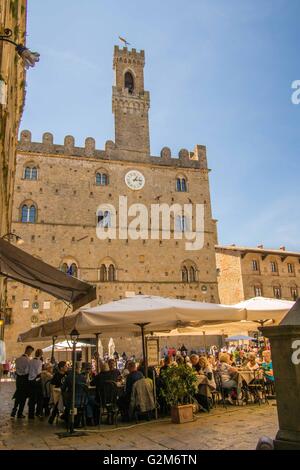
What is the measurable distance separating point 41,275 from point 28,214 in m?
20.7

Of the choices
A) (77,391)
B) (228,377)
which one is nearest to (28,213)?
(228,377)

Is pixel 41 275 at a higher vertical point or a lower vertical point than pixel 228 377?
higher

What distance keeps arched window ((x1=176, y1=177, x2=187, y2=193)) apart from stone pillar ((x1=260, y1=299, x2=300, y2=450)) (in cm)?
2592

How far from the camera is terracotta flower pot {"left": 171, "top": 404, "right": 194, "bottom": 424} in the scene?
629 cm

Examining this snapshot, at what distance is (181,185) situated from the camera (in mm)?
29188

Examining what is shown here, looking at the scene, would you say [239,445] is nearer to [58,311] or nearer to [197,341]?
[58,311]

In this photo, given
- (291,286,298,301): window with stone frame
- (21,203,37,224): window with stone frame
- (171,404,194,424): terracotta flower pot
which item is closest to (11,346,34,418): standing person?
(171,404,194,424): terracotta flower pot

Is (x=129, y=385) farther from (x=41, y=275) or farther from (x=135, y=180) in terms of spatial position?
(x=135, y=180)

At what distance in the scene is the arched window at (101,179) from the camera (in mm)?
27141

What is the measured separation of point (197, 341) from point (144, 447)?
22109 millimetres

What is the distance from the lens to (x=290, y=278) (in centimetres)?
3481

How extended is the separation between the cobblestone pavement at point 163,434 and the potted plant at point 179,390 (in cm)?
18
